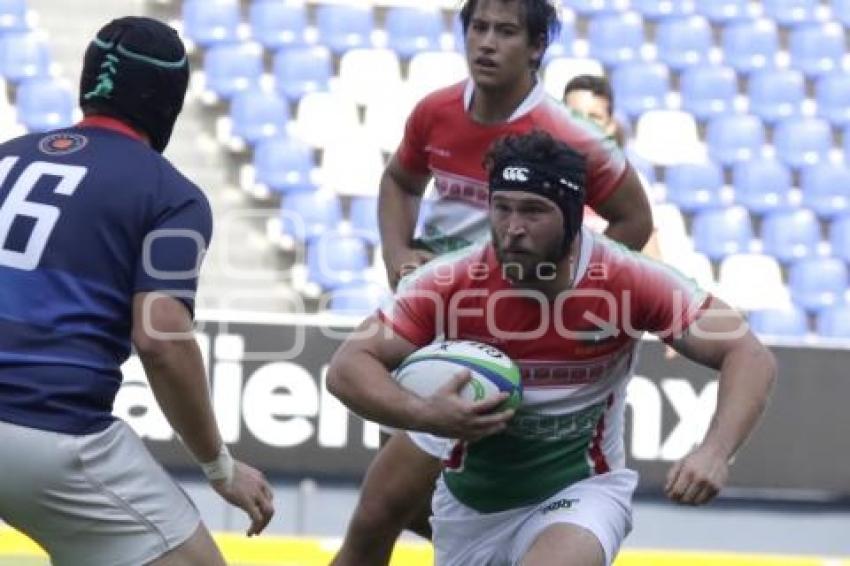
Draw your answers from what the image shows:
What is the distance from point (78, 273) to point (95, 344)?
178 mm

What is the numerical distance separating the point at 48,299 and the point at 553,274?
146 centimetres

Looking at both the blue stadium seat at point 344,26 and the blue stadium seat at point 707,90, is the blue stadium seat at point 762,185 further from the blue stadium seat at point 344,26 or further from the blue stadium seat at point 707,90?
the blue stadium seat at point 344,26

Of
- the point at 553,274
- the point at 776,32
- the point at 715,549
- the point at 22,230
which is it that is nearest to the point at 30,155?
the point at 22,230

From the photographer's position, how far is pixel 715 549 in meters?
11.1

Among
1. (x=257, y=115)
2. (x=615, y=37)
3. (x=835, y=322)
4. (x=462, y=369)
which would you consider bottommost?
(x=835, y=322)

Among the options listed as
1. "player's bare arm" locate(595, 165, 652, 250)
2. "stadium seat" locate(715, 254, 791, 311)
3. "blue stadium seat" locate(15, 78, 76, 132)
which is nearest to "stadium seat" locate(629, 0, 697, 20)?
"stadium seat" locate(715, 254, 791, 311)

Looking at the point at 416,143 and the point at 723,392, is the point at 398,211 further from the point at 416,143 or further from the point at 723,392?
the point at 723,392

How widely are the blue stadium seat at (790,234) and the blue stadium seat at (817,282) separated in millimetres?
108

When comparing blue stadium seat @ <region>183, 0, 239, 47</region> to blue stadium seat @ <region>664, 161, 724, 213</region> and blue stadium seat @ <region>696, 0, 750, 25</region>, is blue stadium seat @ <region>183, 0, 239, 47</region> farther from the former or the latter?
blue stadium seat @ <region>696, 0, 750, 25</region>

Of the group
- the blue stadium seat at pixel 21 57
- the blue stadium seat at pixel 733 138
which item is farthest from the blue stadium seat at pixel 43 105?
the blue stadium seat at pixel 733 138

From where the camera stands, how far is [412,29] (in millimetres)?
13992

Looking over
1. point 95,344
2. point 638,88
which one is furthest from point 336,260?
point 95,344

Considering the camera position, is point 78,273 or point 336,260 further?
point 336,260

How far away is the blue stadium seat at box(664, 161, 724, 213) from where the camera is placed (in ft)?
44.6
